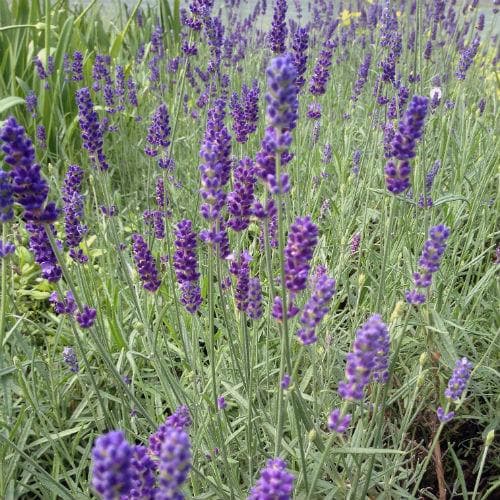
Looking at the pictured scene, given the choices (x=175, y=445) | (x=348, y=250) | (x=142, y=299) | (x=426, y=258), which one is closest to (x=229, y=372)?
(x=142, y=299)

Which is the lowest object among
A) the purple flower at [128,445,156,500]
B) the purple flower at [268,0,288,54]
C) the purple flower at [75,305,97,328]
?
the purple flower at [128,445,156,500]

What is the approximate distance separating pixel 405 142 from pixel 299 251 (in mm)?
373

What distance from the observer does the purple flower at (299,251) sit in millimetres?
1191

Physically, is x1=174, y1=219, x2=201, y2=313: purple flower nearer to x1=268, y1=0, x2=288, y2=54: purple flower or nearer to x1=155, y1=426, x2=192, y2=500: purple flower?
x1=155, y1=426, x2=192, y2=500: purple flower

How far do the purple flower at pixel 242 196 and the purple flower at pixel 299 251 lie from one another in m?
0.36

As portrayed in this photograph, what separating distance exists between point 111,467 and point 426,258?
3.09 ft

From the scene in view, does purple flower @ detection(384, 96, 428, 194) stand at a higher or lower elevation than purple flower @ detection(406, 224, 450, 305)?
higher

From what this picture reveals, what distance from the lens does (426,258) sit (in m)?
1.40

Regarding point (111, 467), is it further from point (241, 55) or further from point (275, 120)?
point (241, 55)

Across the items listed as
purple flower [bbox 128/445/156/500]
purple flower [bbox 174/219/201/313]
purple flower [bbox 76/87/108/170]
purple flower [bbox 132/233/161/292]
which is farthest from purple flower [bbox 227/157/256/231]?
purple flower [bbox 76/87/108/170]

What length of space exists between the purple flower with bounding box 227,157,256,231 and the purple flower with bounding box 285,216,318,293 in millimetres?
358

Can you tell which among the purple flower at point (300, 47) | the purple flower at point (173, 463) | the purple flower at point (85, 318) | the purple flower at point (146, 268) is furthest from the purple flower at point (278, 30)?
the purple flower at point (173, 463)

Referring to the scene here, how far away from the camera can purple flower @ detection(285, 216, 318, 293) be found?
3.91 feet

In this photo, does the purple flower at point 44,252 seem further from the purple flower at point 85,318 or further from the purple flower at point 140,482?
the purple flower at point 140,482
